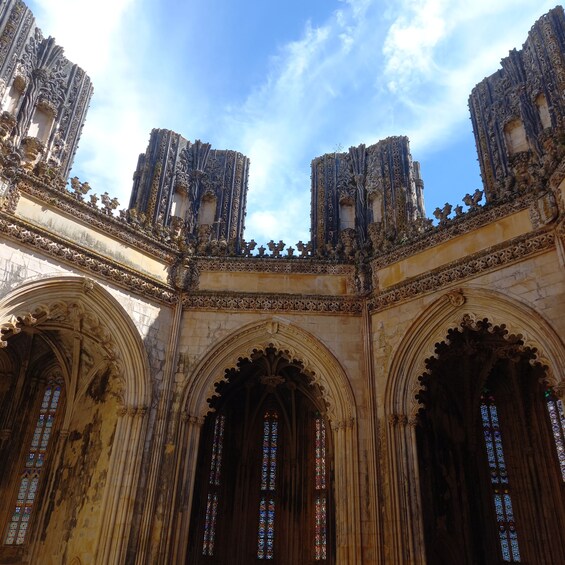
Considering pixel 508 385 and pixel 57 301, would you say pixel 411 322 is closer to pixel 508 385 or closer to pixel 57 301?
pixel 508 385

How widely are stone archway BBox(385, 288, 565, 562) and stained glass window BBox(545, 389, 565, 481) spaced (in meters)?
5.43

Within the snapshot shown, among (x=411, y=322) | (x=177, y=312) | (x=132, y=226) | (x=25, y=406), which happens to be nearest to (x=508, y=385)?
(x=411, y=322)

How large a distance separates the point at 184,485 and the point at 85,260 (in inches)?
238

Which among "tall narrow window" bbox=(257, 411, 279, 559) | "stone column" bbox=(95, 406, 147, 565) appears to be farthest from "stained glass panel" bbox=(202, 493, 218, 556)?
"stone column" bbox=(95, 406, 147, 565)

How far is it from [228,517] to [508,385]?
1006 centimetres

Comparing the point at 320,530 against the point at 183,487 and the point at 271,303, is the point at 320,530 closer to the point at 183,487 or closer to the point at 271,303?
the point at 183,487

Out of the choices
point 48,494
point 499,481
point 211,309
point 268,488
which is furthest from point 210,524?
point 499,481

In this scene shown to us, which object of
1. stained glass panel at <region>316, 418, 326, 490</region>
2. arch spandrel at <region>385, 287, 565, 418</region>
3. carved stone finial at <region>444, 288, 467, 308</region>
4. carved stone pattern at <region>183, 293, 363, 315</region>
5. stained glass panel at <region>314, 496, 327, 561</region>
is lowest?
stained glass panel at <region>314, 496, 327, 561</region>

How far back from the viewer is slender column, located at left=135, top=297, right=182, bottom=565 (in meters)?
12.4

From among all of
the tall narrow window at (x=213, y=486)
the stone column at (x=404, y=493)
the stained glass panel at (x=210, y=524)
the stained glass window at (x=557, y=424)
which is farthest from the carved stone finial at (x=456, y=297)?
the stained glass panel at (x=210, y=524)

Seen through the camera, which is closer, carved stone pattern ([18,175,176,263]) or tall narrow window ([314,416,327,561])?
carved stone pattern ([18,175,176,263])

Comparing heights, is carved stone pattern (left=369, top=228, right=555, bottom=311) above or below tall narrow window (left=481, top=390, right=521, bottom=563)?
above

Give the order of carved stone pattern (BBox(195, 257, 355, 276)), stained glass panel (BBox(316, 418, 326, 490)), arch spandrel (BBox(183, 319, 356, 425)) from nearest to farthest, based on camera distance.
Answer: arch spandrel (BBox(183, 319, 356, 425)) → carved stone pattern (BBox(195, 257, 355, 276)) → stained glass panel (BBox(316, 418, 326, 490))

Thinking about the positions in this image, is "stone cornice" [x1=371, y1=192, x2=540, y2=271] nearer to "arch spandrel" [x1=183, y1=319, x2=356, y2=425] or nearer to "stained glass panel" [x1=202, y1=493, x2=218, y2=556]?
"arch spandrel" [x1=183, y1=319, x2=356, y2=425]
